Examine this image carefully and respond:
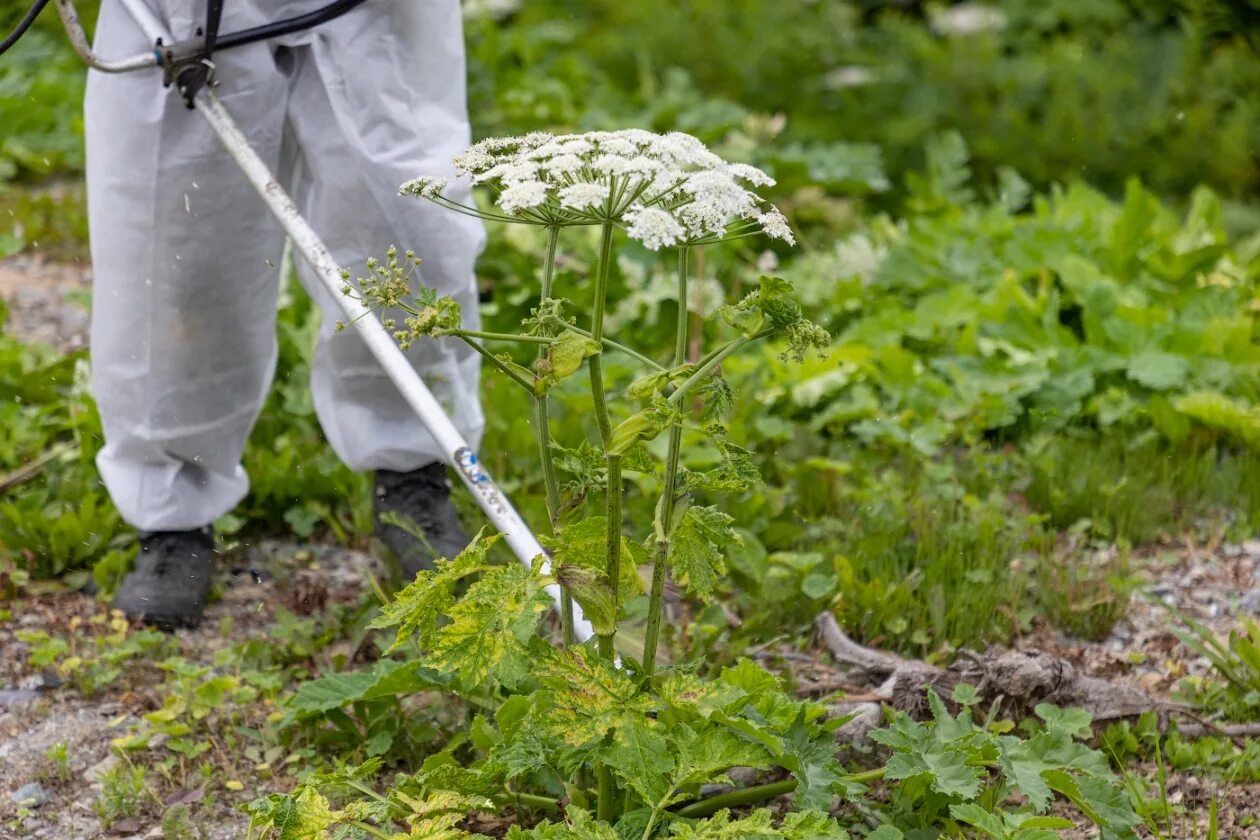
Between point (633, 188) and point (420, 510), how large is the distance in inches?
53.3

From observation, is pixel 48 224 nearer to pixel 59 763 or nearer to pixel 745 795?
pixel 59 763

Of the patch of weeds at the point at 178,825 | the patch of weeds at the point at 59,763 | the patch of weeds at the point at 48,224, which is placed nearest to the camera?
the patch of weeds at the point at 178,825

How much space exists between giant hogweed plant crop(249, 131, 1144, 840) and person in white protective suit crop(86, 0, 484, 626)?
746mm

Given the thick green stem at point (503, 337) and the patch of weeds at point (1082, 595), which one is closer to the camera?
the thick green stem at point (503, 337)

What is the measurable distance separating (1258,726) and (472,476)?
→ 1.34 meters

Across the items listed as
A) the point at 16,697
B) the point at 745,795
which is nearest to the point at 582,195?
the point at 745,795

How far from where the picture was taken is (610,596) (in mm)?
1718

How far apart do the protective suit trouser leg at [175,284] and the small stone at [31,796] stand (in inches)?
25.6

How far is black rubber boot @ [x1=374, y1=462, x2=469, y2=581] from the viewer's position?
275 centimetres

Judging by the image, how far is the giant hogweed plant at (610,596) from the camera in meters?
1.57

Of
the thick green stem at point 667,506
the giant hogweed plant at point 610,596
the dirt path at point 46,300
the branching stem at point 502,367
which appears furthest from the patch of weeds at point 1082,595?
the dirt path at point 46,300

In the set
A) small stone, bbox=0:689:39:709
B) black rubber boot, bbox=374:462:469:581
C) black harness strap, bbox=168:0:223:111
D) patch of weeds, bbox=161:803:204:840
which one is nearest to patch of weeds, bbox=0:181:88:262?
black rubber boot, bbox=374:462:469:581

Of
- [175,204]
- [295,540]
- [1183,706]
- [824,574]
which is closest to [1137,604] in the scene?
[1183,706]

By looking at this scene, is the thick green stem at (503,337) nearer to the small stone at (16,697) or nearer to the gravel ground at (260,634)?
the gravel ground at (260,634)
